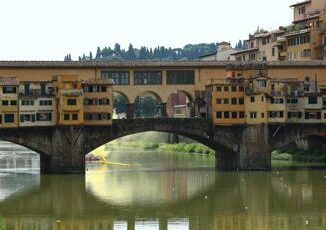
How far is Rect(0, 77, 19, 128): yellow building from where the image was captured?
5847 centimetres

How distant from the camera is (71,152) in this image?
59.3 m

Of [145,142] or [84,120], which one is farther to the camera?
[145,142]

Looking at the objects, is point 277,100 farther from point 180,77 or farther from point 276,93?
point 180,77

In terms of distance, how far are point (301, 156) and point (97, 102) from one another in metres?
20.2

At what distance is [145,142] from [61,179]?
44983 millimetres

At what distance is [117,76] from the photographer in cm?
6506

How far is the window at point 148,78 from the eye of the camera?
2574 inches

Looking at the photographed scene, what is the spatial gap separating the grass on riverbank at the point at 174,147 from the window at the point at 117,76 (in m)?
19.0

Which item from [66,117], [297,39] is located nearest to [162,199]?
[66,117]

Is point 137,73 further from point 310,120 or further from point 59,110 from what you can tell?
point 310,120

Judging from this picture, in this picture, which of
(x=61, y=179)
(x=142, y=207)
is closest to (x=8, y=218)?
(x=142, y=207)

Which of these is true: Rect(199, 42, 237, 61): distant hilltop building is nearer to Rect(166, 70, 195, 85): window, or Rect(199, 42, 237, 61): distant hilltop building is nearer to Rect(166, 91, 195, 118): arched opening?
Rect(166, 91, 195, 118): arched opening

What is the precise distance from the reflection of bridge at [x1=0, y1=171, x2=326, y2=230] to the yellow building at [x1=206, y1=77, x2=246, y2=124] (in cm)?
942

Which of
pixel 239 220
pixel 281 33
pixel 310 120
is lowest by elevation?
pixel 239 220
